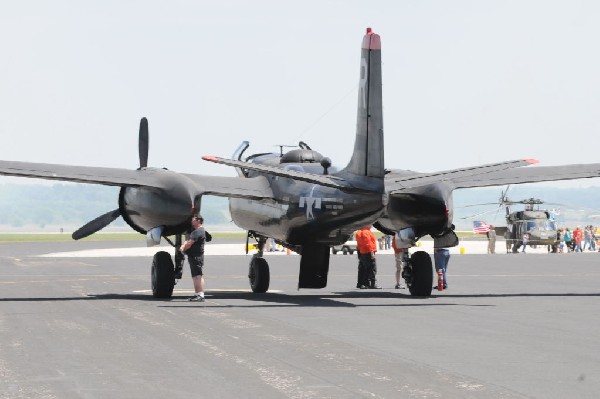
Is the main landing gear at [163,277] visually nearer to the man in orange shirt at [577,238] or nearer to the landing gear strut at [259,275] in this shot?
the landing gear strut at [259,275]

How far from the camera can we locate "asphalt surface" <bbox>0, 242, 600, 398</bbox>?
508 inches

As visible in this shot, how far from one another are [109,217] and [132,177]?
2461 millimetres

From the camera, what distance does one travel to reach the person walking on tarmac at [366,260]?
1345 inches

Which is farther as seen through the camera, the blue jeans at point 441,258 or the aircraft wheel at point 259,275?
the blue jeans at point 441,258

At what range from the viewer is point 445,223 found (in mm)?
28328

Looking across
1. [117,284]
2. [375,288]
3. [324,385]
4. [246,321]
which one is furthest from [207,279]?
[324,385]

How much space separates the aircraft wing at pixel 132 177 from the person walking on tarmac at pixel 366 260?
5.73m

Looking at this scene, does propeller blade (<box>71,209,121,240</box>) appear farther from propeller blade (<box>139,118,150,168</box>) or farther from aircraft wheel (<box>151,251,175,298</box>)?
propeller blade (<box>139,118,150,168</box>)

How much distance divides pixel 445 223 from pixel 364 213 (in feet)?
10.8

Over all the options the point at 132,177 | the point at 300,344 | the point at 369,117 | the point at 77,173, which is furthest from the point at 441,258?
the point at 300,344

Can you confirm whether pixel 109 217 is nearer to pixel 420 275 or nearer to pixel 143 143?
pixel 143 143

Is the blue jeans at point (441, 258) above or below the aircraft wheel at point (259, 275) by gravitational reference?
above

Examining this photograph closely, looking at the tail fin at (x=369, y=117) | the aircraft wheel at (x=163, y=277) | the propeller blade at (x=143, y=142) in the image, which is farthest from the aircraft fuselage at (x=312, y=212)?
the propeller blade at (x=143, y=142)

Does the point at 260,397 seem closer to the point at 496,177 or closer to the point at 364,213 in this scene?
the point at 364,213
